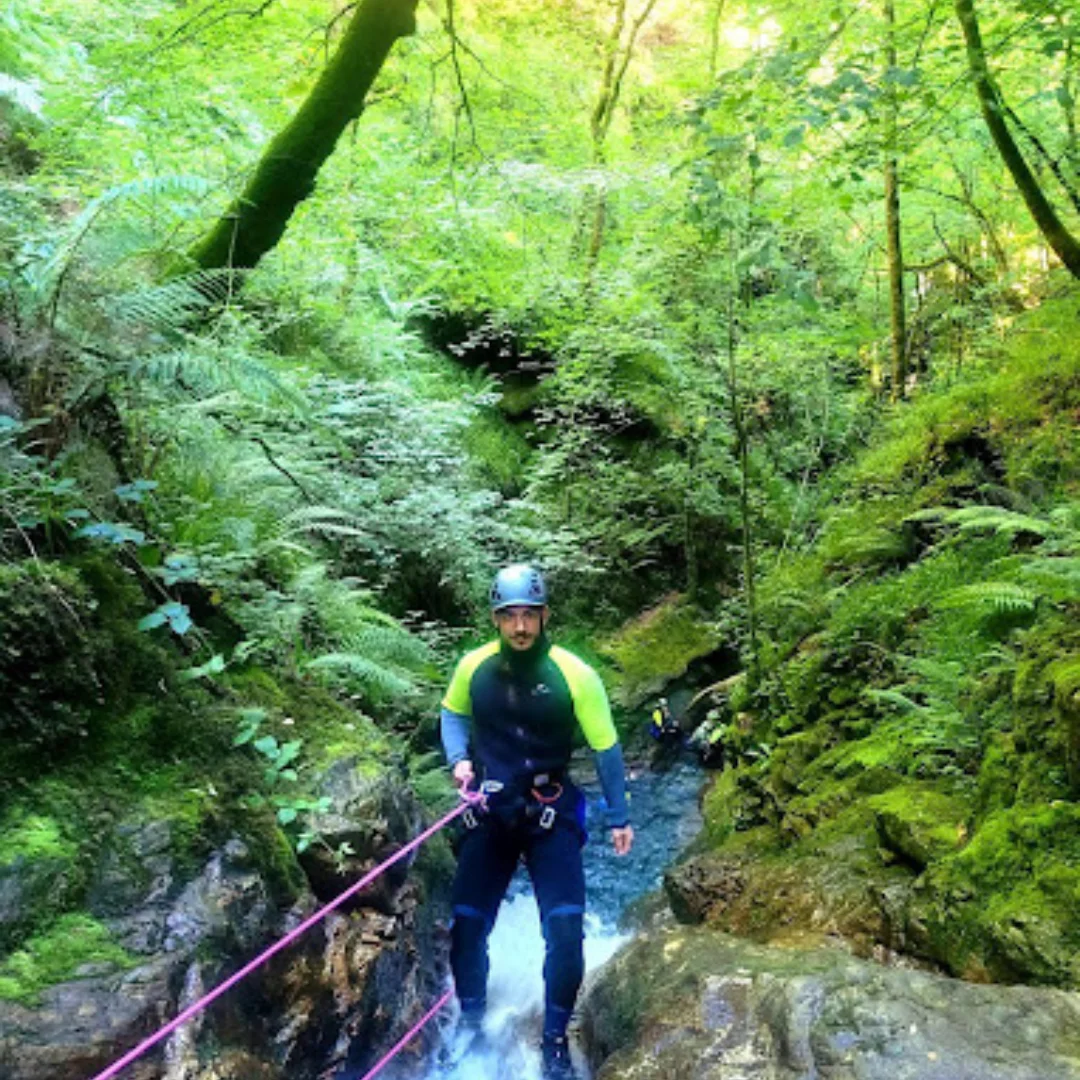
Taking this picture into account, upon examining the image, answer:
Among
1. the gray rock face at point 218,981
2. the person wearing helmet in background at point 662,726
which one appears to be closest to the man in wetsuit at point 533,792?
the gray rock face at point 218,981

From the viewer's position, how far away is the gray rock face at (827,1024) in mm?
2518

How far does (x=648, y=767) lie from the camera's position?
9.95 m

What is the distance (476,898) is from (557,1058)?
2.81 feet

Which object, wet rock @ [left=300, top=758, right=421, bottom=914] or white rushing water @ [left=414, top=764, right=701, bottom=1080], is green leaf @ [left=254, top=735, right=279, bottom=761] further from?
white rushing water @ [left=414, top=764, right=701, bottom=1080]

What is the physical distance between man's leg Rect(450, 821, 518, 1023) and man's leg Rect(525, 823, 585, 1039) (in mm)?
173

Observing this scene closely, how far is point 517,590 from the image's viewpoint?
4.12 metres

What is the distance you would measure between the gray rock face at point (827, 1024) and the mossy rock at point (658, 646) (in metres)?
7.09

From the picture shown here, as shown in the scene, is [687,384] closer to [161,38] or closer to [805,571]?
[805,571]

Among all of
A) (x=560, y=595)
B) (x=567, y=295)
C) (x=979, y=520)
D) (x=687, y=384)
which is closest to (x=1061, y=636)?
(x=979, y=520)

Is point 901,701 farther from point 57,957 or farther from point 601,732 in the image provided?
point 57,957

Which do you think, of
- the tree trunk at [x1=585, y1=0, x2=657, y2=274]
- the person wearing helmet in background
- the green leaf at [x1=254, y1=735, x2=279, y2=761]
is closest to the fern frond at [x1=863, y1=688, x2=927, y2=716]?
the green leaf at [x1=254, y1=735, x2=279, y2=761]

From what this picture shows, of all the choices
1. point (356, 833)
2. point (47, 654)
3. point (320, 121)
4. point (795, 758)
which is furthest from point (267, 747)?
point (320, 121)

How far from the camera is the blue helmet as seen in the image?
162 inches

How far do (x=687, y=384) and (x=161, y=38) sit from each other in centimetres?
634
